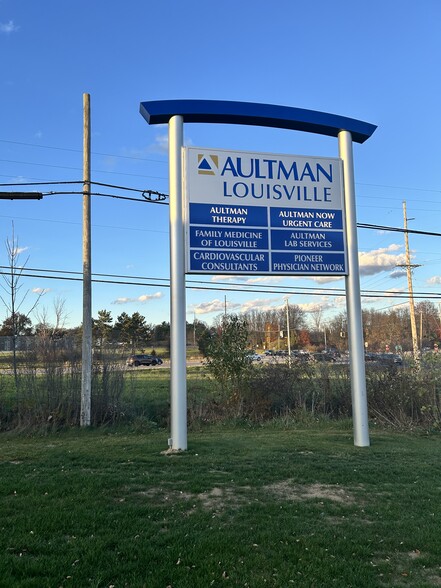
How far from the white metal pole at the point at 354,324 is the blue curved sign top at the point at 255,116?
0.87 meters

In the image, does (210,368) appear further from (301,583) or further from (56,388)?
(301,583)

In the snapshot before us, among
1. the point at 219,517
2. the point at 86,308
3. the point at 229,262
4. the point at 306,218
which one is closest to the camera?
the point at 219,517

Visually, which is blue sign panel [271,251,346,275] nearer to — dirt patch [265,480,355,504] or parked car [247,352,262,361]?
dirt patch [265,480,355,504]

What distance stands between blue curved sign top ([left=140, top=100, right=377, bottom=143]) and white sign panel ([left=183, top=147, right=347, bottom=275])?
2.55 feet

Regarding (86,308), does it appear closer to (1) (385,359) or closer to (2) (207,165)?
(2) (207,165)

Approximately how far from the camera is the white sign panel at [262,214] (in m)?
8.48

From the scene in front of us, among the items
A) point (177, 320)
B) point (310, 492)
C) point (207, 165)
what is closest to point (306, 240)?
point (207, 165)

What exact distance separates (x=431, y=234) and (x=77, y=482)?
14.9 m

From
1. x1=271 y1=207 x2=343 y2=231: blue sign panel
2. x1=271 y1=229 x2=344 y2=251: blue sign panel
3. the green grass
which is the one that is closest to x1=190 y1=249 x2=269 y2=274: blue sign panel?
x1=271 y1=229 x2=344 y2=251: blue sign panel

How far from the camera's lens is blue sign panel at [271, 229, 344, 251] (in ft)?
29.0

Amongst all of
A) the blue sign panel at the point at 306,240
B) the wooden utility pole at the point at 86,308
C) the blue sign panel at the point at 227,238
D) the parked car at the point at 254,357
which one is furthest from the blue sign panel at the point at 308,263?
the parked car at the point at 254,357

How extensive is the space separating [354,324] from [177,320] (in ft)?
11.1

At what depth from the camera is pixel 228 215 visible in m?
8.65

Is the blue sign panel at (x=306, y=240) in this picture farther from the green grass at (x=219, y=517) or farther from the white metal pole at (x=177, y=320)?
the green grass at (x=219, y=517)
